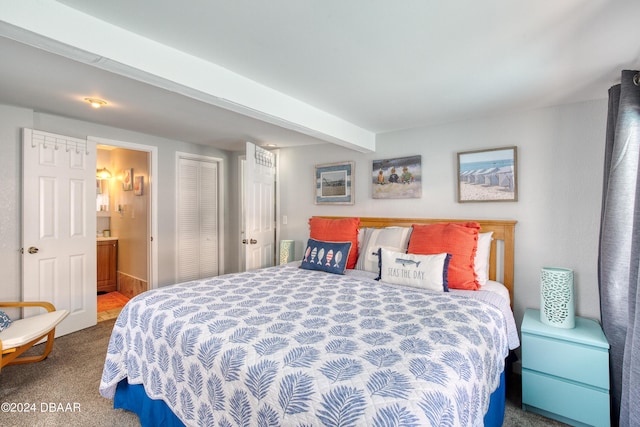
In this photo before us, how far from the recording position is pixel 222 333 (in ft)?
4.99

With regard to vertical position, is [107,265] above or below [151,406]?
above

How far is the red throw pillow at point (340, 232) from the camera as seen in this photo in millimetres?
3170

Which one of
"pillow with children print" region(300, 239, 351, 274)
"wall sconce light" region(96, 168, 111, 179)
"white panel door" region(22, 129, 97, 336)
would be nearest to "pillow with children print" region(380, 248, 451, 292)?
"pillow with children print" region(300, 239, 351, 274)

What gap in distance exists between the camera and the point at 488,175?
2.82 meters

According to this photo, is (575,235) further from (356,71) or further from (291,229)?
(291,229)

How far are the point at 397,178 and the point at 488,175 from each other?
881 millimetres

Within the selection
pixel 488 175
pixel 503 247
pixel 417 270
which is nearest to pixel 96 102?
pixel 417 270

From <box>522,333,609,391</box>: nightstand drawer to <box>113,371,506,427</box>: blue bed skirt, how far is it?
0.37 metres

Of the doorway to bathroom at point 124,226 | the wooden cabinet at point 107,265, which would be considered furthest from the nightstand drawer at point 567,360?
the wooden cabinet at point 107,265

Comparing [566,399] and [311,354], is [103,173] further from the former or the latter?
[566,399]

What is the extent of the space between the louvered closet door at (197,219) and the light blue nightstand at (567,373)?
3942mm

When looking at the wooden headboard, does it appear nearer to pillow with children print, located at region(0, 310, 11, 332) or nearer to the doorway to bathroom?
the doorway to bathroom

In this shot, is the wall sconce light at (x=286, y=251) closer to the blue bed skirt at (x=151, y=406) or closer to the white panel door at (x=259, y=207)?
the white panel door at (x=259, y=207)

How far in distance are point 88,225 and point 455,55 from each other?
3.81 m
